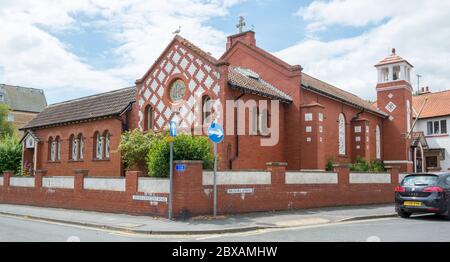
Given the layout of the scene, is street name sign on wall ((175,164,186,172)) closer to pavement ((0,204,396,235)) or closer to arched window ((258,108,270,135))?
pavement ((0,204,396,235))

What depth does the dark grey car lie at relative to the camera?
47.1 feet

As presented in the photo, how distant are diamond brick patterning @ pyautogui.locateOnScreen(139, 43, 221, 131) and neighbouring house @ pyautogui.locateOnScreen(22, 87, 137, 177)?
267 cm

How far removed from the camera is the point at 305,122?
23.5 metres

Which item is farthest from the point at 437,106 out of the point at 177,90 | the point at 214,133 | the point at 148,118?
the point at 214,133

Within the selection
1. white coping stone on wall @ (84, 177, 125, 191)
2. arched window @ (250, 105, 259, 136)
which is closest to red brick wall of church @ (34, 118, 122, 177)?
white coping stone on wall @ (84, 177, 125, 191)

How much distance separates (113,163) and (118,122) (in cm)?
243

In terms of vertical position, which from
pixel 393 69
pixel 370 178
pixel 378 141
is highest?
pixel 393 69

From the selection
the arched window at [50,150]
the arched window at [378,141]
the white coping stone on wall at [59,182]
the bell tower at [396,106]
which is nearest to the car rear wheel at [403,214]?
the white coping stone on wall at [59,182]

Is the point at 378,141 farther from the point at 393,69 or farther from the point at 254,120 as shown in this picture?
the point at 254,120

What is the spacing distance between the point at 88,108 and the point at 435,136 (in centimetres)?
3018

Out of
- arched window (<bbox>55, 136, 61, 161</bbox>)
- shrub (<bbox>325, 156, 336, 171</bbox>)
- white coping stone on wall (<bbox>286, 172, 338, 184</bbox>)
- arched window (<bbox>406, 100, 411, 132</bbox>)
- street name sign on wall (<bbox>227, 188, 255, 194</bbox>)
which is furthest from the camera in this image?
arched window (<bbox>406, 100, 411, 132</bbox>)

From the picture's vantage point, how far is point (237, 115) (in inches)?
807

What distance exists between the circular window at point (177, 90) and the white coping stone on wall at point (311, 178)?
7.16 meters
